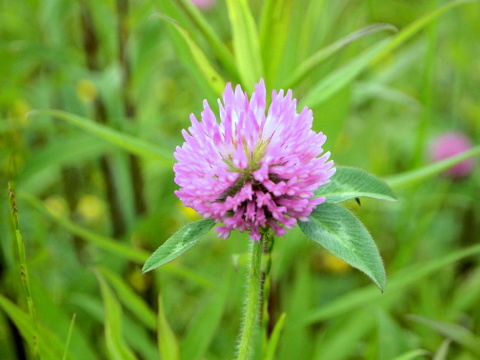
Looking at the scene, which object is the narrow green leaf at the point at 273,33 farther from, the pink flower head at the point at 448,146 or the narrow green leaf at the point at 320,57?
the pink flower head at the point at 448,146

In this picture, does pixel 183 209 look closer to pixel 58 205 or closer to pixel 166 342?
pixel 58 205

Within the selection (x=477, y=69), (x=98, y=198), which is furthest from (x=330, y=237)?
(x=477, y=69)

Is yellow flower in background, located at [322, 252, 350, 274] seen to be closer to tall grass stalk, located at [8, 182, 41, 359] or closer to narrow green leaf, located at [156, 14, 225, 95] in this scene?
narrow green leaf, located at [156, 14, 225, 95]

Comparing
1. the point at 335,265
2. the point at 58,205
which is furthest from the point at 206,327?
the point at 58,205

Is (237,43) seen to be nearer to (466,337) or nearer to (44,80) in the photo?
(466,337)

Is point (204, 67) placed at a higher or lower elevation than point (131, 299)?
higher
